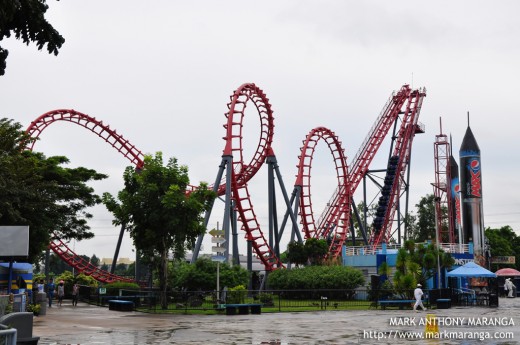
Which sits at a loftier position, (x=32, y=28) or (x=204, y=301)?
(x=32, y=28)

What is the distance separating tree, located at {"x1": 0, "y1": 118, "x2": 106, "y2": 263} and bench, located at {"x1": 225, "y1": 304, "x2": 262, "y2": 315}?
9762 mm

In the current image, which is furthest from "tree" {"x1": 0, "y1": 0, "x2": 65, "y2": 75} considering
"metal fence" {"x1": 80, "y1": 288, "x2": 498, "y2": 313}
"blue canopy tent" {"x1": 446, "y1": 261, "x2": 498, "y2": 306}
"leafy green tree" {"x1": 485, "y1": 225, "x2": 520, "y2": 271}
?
"leafy green tree" {"x1": 485, "y1": 225, "x2": 520, "y2": 271}

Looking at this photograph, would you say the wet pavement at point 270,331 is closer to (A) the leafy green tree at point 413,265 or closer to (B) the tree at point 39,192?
(B) the tree at point 39,192

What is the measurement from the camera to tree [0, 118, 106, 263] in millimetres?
26906

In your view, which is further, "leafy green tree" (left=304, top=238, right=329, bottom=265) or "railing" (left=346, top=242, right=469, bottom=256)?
"railing" (left=346, top=242, right=469, bottom=256)

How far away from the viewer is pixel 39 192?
104 ft

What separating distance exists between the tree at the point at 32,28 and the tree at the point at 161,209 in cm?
2058

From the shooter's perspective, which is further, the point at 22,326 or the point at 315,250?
the point at 315,250

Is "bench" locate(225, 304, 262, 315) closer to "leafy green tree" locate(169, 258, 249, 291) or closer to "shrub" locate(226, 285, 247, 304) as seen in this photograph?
"shrub" locate(226, 285, 247, 304)

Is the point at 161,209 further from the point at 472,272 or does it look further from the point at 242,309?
the point at 472,272

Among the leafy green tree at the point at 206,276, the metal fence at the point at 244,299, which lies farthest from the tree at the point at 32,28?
the leafy green tree at the point at 206,276

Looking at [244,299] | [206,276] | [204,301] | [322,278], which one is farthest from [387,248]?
[204,301]

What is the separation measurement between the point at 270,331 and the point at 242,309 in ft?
28.3

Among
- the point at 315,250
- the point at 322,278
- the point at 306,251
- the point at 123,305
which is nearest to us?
the point at 123,305
